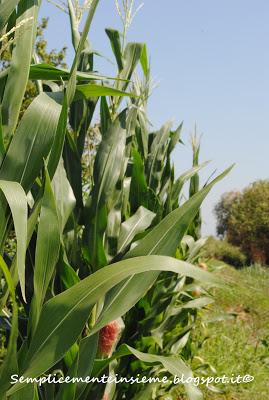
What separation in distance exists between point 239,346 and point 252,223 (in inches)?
318

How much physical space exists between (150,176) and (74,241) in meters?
0.90

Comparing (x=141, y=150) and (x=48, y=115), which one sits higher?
(x=48, y=115)

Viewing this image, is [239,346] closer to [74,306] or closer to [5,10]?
[74,306]

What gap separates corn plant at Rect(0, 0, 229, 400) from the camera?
112 cm

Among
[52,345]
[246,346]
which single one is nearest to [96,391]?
[52,345]

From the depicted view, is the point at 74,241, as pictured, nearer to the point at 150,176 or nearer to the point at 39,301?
the point at 39,301

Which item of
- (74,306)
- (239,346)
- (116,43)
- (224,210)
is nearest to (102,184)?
(116,43)

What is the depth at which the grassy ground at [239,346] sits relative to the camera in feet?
11.5

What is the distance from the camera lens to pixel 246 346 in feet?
15.1

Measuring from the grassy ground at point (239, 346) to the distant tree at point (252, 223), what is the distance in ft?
17.0

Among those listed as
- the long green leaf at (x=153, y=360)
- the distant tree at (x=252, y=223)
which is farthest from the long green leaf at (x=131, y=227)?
the distant tree at (x=252, y=223)

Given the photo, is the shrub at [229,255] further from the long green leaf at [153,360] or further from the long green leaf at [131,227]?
the long green leaf at [153,360]

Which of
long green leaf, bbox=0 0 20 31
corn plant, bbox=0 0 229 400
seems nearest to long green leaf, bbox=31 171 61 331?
corn plant, bbox=0 0 229 400

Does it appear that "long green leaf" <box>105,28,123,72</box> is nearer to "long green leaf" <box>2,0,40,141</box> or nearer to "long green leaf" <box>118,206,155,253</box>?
"long green leaf" <box>118,206,155,253</box>
